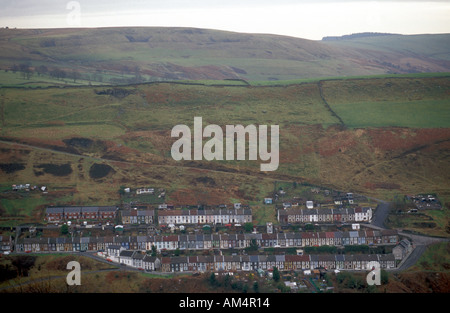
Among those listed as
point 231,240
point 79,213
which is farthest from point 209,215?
point 79,213

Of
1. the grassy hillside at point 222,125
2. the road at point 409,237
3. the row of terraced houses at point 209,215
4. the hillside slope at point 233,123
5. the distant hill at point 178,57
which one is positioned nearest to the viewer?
the road at point 409,237

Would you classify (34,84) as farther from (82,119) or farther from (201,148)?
(201,148)

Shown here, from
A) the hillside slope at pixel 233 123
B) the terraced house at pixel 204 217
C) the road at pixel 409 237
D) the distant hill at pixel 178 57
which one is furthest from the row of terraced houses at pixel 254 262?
the distant hill at pixel 178 57

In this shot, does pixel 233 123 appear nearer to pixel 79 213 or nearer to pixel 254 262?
pixel 79 213

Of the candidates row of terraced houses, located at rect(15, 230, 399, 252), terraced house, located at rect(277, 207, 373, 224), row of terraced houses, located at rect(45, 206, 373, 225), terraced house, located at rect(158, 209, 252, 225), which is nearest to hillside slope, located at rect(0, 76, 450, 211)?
row of terraced houses, located at rect(45, 206, 373, 225)

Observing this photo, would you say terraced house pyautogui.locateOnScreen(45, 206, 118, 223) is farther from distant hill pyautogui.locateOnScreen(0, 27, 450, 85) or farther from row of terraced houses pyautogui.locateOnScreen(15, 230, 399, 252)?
distant hill pyautogui.locateOnScreen(0, 27, 450, 85)

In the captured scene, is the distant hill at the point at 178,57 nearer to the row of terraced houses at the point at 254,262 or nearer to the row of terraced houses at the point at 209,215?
the row of terraced houses at the point at 209,215

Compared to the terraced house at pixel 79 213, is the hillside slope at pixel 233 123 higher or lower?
higher
